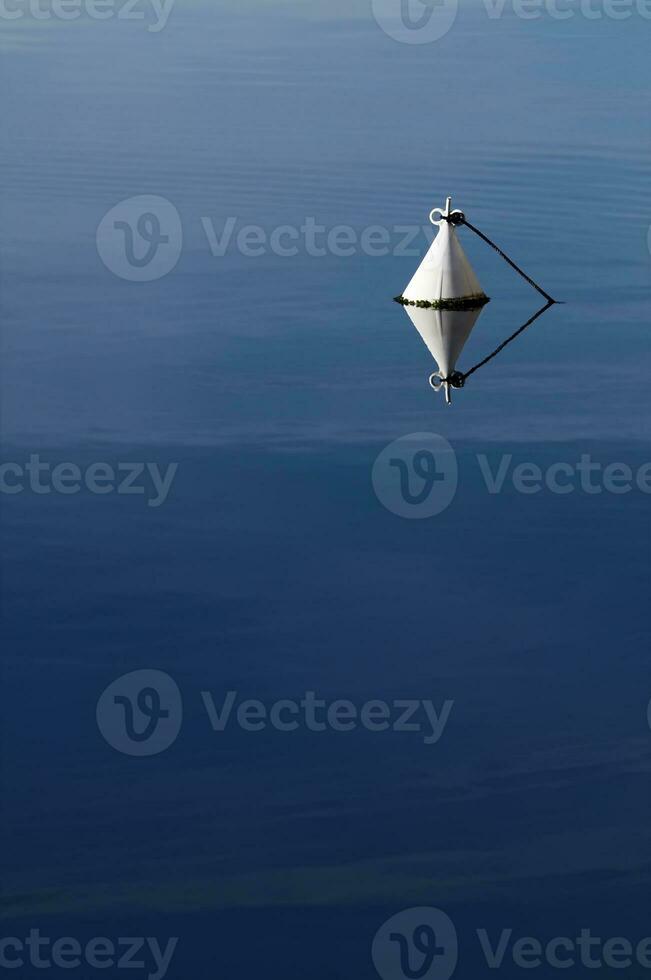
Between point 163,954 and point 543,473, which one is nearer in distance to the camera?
point 163,954

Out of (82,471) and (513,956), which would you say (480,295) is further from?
(513,956)

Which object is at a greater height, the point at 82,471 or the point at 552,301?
the point at 552,301

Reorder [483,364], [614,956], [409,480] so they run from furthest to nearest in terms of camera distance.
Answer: [483,364], [409,480], [614,956]

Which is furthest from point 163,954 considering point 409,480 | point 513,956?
point 409,480

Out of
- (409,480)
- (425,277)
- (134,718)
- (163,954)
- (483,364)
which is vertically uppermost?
(425,277)

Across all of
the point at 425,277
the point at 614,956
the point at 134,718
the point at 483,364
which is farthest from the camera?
the point at 425,277

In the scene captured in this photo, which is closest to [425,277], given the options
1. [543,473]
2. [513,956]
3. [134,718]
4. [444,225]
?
[444,225]
